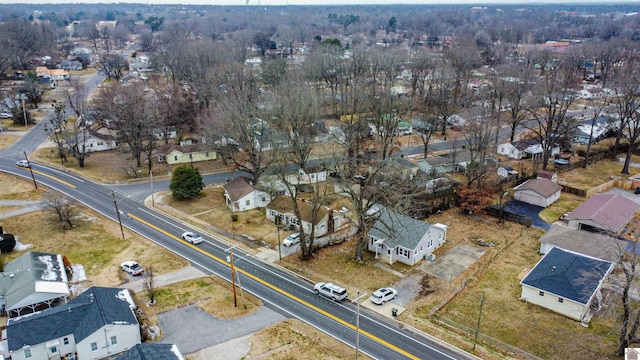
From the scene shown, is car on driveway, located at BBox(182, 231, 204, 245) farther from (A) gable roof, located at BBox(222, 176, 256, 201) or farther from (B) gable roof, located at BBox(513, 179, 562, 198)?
(B) gable roof, located at BBox(513, 179, 562, 198)

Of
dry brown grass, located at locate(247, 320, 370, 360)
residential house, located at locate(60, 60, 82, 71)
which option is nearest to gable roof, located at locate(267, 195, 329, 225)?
dry brown grass, located at locate(247, 320, 370, 360)

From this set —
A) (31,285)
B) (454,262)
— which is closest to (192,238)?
(31,285)

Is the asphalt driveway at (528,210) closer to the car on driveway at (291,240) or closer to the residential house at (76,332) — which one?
the car on driveway at (291,240)

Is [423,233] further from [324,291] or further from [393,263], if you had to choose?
[324,291]

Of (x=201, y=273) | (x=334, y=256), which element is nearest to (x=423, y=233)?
(x=334, y=256)

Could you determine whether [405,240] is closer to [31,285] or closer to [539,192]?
[539,192]
